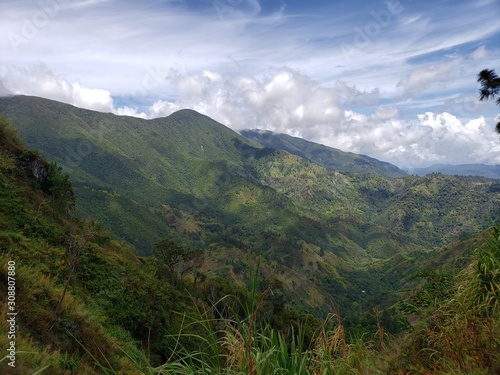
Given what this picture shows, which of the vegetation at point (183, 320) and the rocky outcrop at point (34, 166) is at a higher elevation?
the rocky outcrop at point (34, 166)

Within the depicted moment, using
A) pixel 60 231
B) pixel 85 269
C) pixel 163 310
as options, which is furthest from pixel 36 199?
pixel 163 310

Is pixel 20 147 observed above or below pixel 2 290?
above

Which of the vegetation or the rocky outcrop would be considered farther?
the rocky outcrop

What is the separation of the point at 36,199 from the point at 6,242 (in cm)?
1452

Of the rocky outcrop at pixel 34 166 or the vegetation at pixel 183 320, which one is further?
the rocky outcrop at pixel 34 166

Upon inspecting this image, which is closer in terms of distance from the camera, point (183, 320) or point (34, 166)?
point (183, 320)

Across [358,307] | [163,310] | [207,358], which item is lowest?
[358,307]

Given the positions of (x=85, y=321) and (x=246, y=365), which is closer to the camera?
(x=246, y=365)

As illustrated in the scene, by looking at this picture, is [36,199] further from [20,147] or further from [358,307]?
[358,307]

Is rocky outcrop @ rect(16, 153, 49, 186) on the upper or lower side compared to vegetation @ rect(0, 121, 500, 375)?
upper

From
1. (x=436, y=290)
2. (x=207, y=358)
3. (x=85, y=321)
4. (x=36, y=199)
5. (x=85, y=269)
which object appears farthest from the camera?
(x=36, y=199)

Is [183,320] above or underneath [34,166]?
underneath

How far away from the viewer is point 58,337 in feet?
30.1

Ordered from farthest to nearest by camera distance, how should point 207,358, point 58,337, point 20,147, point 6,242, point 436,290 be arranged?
point 20,147 → point 6,242 → point 58,337 → point 436,290 → point 207,358
